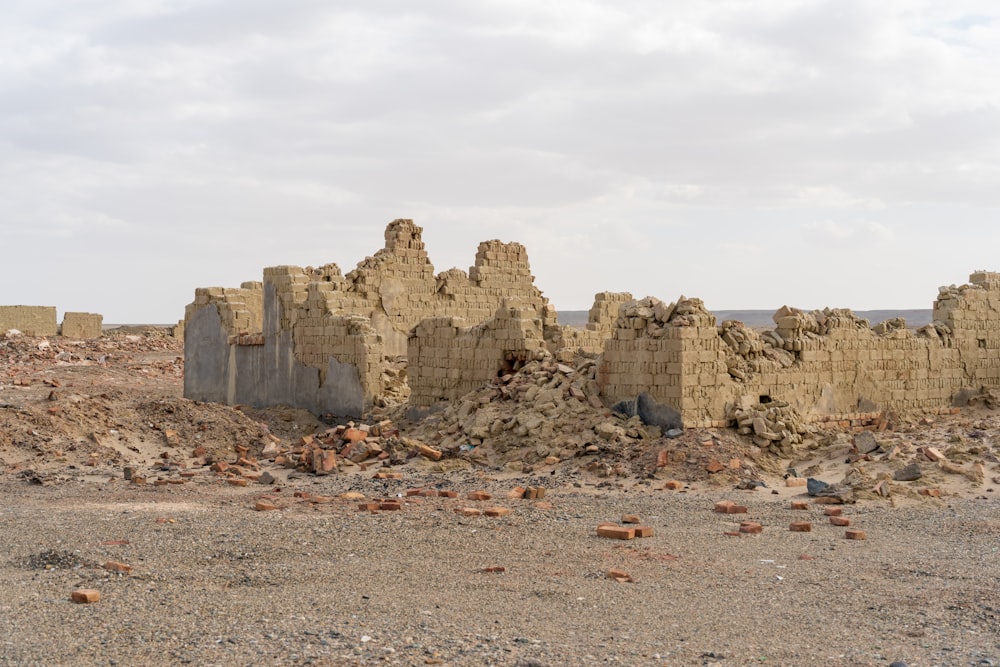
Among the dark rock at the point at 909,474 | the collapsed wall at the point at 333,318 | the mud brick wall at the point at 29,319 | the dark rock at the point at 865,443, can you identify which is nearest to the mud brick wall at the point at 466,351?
the collapsed wall at the point at 333,318

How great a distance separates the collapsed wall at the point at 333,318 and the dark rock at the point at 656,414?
3883 millimetres

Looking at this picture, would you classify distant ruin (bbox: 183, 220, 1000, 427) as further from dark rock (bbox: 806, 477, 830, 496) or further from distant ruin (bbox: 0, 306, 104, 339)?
distant ruin (bbox: 0, 306, 104, 339)

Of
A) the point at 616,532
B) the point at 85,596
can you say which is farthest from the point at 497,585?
the point at 85,596

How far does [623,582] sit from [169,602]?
3.09 metres

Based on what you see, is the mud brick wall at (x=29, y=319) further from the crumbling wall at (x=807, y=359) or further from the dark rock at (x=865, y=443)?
A: the dark rock at (x=865, y=443)

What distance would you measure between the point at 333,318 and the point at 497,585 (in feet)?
37.1

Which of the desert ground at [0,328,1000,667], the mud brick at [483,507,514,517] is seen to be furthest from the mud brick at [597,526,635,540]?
the mud brick at [483,507,514,517]

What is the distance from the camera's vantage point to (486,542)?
9125 millimetres

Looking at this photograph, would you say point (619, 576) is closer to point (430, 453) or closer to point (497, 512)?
point (497, 512)

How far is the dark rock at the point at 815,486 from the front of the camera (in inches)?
454

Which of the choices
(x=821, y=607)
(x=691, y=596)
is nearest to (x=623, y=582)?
(x=691, y=596)

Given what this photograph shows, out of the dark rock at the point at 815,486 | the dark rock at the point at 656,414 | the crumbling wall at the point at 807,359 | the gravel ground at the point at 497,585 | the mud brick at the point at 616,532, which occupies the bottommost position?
the gravel ground at the point at 497,585

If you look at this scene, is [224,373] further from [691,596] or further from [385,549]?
[691,596]

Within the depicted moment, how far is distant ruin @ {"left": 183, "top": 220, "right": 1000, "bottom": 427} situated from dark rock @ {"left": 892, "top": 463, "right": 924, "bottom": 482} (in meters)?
2.29
